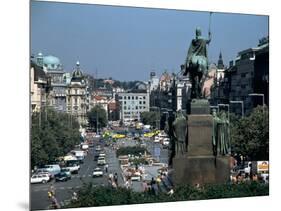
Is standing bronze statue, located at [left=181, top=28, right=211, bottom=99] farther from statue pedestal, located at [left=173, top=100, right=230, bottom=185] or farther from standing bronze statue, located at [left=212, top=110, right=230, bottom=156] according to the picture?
standing bronze statue, located at [left=212, top=110, right=230, bottom=156]

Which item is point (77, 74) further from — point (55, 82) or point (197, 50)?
point (197, 50)

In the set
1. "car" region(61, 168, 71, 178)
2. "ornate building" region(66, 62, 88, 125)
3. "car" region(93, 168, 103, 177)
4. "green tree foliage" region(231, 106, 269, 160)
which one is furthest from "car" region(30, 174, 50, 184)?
"green tree foliage" region(231, 106, 269, 160)

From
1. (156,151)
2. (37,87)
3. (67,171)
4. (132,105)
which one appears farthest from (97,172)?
(37,87)

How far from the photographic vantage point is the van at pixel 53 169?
10.1 metres

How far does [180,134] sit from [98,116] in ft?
6.58

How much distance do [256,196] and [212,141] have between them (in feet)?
5.25

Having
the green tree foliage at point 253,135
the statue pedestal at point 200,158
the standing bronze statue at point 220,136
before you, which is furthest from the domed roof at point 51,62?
the green tree foliage at point 253,135

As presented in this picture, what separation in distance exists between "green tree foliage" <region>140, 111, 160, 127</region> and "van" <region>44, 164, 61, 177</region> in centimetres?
206

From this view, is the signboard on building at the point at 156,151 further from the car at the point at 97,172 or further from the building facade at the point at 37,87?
the building facade at the point at 37,87

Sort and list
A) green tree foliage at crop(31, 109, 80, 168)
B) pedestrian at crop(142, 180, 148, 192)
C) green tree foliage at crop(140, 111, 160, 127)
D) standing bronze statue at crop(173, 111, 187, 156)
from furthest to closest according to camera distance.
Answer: green tree foliage at crop(140, 111, 160, 127) → pedestrian at crop(142, 180, 148, 192) → green tree foliage at crop(31, 109, 80, 168) → standing bronze statue at crop(173, 111, 187, 156)

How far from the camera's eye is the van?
10.1m

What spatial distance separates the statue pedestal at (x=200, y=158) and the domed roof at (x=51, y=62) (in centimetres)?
255

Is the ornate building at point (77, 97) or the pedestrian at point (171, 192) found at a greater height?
the ornate building at point (77, 97)

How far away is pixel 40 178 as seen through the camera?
9.66 m
